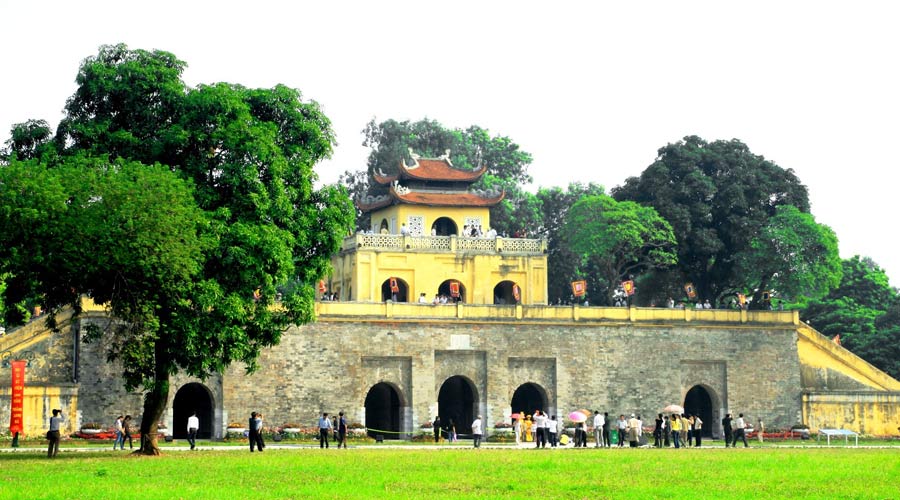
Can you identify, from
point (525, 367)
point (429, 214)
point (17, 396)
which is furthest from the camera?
point (429, 214)

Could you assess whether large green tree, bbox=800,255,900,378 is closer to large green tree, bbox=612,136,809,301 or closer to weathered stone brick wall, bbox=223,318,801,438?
large green tree, bbox=612,136,809,301

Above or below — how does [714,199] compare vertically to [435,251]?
above

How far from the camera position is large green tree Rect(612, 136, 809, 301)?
6000 centimetres

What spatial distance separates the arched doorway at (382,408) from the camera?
5522cm

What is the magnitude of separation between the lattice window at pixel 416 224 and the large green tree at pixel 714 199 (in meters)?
10.0

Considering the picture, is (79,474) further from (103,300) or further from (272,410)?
(272,410)

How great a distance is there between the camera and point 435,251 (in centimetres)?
5834

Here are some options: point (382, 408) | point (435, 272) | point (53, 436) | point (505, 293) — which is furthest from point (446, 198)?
point (53, 436)

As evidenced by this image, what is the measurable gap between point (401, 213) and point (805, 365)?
708 inches

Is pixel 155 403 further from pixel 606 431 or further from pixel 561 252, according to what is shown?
pixel 561 252

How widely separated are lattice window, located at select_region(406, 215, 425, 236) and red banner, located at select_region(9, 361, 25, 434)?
20.1 metres

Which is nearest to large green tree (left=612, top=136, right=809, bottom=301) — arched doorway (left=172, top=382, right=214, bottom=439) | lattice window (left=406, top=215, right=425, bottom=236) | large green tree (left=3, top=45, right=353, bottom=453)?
lattice window (left=406, top=215, right=425, bottom=236)

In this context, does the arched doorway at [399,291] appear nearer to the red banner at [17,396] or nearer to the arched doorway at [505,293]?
the arched doorway at [505,293]

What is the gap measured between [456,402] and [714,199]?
14597 mm
